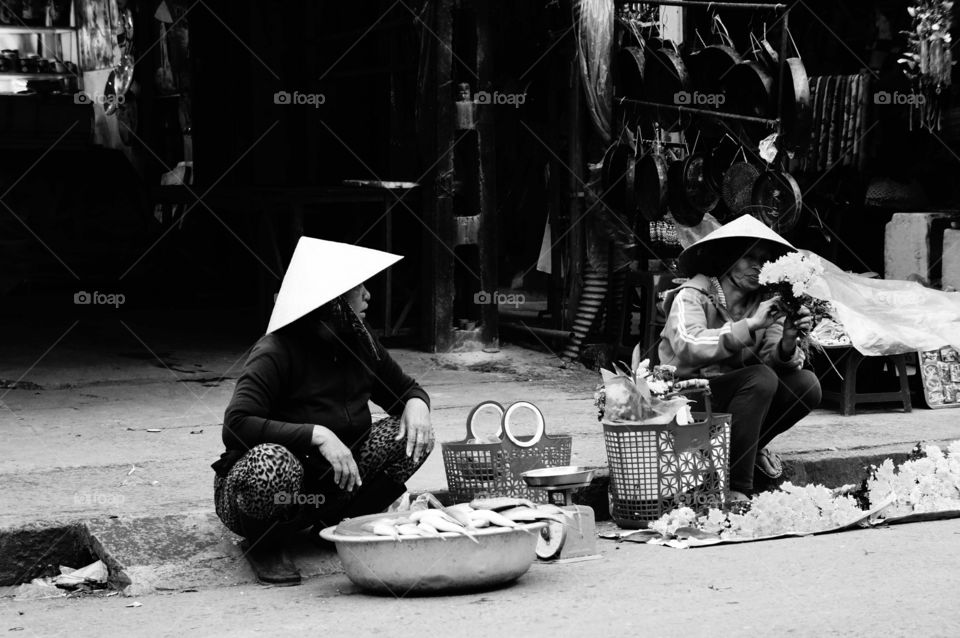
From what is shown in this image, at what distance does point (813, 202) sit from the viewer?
10.1 m

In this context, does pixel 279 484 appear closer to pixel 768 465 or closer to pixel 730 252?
pixel 730 252

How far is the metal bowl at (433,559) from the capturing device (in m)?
4.61

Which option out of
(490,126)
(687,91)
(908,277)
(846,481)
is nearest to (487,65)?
(490,126)

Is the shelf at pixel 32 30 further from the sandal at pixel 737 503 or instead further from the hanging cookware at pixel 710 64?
the sandal at pixel 737 503

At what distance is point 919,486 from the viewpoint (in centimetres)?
614

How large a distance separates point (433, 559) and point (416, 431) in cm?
69

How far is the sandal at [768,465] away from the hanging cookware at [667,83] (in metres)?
3.23

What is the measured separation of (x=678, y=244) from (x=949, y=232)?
1840mm

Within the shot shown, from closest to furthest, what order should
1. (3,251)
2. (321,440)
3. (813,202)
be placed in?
1. (321,440)
2. (813,202)
3. (3,251)

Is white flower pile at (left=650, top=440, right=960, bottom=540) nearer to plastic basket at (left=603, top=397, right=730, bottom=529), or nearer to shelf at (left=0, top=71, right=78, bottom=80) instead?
plastic basket at (left=603, top=397, right=730, bottom=529)

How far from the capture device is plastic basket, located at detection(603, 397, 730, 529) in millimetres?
5684

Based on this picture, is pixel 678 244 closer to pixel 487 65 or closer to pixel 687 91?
pixel 687 91

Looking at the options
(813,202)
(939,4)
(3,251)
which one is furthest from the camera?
(3,251)

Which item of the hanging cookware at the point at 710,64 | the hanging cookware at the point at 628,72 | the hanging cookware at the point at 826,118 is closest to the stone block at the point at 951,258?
the hanging cookware at the point at 826,118
